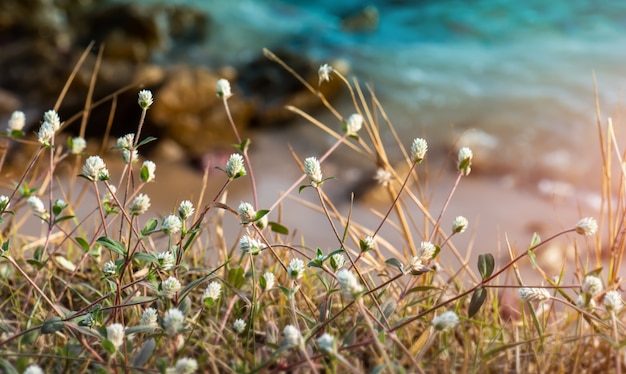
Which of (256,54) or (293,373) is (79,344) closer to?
(293,373)

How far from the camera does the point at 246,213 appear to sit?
100 cm

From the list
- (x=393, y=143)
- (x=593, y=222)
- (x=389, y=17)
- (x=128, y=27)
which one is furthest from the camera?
(x=389, y=17)

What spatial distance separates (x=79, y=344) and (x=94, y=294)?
319mm

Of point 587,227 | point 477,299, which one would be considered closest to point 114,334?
point 477,299

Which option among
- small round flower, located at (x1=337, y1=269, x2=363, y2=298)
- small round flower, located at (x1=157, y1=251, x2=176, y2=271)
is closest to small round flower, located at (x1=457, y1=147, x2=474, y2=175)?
small round flower, located at (x1=337, y1=269, x2=363, y2=298)

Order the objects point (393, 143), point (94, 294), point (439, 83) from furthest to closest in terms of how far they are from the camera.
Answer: point (439, 83), point (393, 143), point (94, 294)

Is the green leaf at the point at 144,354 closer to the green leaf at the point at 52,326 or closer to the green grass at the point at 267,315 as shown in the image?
the green grass at the point at 267,315

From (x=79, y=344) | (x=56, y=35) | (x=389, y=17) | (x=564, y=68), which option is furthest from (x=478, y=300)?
(x=389, y=17)

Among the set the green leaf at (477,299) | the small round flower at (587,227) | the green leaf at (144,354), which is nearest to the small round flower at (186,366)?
the green leaf at (144,354)

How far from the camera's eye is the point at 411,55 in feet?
20.7

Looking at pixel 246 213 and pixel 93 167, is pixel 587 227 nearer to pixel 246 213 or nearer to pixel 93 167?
pixel 246 213

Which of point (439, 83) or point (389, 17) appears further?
point (389, 17)

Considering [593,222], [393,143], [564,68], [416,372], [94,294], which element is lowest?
[416,372]

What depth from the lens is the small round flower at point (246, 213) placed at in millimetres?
1000
